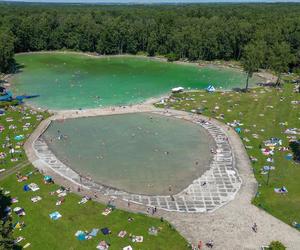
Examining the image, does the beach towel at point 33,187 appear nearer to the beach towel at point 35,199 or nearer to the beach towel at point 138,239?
Answer: the beach towel at point 35,199

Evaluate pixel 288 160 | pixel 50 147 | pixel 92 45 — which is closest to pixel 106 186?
pixel 50 147

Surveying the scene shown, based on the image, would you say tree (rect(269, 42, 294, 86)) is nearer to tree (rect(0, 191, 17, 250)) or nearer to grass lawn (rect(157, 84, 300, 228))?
grass lawn (rect(157, 84, 300, 228))

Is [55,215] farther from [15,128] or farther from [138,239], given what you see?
[15,128]

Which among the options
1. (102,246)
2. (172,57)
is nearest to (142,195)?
(102,246)

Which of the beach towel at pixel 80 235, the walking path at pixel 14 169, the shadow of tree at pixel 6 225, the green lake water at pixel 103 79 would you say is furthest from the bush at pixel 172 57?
the beach towel at pixel 80 235

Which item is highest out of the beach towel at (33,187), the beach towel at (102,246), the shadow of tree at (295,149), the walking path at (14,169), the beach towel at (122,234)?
the beach towel at (102,246)

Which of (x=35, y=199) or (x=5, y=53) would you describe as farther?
(x=5, y=53)
